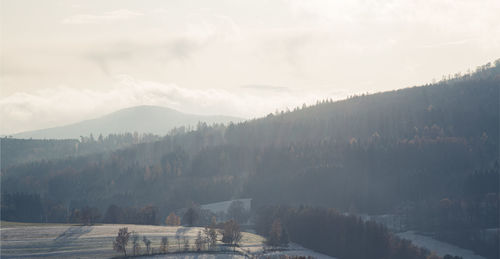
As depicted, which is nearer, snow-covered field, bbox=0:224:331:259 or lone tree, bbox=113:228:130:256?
snow-covered field, bbox=0:224:331:259

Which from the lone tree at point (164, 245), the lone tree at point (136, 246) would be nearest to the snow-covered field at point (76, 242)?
the lone tree at point (136, 246)

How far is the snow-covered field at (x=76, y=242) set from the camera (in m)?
158

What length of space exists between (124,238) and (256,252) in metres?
42.8

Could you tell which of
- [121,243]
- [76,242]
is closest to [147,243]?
[121,243]

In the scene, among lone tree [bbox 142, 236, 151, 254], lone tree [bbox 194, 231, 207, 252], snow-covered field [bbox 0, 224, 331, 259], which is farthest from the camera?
lone tree [bbox 194, 231, 207, 252]

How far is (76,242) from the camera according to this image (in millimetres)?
171000

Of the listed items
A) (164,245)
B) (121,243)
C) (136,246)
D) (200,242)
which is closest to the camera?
(121,243)

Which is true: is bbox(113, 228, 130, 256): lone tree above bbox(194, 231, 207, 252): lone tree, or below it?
above

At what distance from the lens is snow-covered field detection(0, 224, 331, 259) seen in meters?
158

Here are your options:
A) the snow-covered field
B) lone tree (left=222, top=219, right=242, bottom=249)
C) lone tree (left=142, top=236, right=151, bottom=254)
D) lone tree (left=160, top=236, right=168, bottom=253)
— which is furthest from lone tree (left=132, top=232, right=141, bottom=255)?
lone tree (left=222, top=219, right=242, bottom=249)

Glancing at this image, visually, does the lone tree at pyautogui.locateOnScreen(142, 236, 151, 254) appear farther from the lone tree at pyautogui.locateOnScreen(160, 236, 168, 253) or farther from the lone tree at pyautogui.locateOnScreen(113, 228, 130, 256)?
the lone tree at pyautogui.locateOnScreen(113, 228, 130, 256)

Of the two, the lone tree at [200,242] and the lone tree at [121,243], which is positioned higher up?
the lone tree at [121,243]

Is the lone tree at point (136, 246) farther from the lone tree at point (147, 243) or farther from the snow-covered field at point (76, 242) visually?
the lone tree at point (147, 243)

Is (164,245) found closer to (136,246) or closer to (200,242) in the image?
(136,246)
